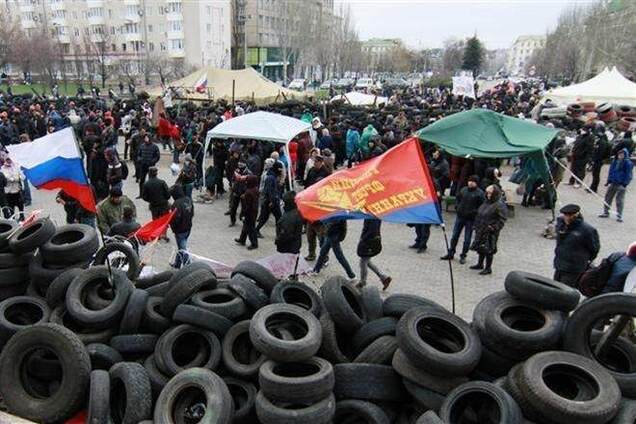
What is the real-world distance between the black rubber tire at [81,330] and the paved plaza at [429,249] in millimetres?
3543

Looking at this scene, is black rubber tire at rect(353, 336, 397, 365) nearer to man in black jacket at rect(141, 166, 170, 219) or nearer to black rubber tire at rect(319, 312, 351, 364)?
black rubber tire at rect(319, 312, 351, 364)

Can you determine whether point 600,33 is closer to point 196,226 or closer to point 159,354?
point 196,226

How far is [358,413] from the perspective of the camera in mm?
4949

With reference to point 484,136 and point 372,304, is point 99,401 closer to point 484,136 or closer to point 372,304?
point 372,304

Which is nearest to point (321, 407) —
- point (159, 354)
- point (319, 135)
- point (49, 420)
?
point (159, 354)

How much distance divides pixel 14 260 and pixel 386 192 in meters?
5.07

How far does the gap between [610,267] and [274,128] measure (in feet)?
30.9

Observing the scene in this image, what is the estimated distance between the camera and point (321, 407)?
15.4 ft

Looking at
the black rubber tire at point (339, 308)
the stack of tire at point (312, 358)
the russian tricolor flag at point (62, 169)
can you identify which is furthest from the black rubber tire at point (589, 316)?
the russian tricolor flag at point (62, 169)

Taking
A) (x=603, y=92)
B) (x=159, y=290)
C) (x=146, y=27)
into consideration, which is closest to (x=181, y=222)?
(x=159, y=290)

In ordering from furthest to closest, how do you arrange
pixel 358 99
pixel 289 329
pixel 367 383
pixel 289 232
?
pixel 358 99
pixel 289 232
pixel 289 329
pixel 367 383

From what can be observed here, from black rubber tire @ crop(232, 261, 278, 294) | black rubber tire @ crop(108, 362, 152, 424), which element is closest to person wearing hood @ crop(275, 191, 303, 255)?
black rubber tire @ crop(232, 261, 278, 294)

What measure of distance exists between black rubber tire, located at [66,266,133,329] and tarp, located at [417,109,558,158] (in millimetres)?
7230

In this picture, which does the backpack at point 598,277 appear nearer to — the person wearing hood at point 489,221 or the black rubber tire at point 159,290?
the person wearing hood at point 489,221
